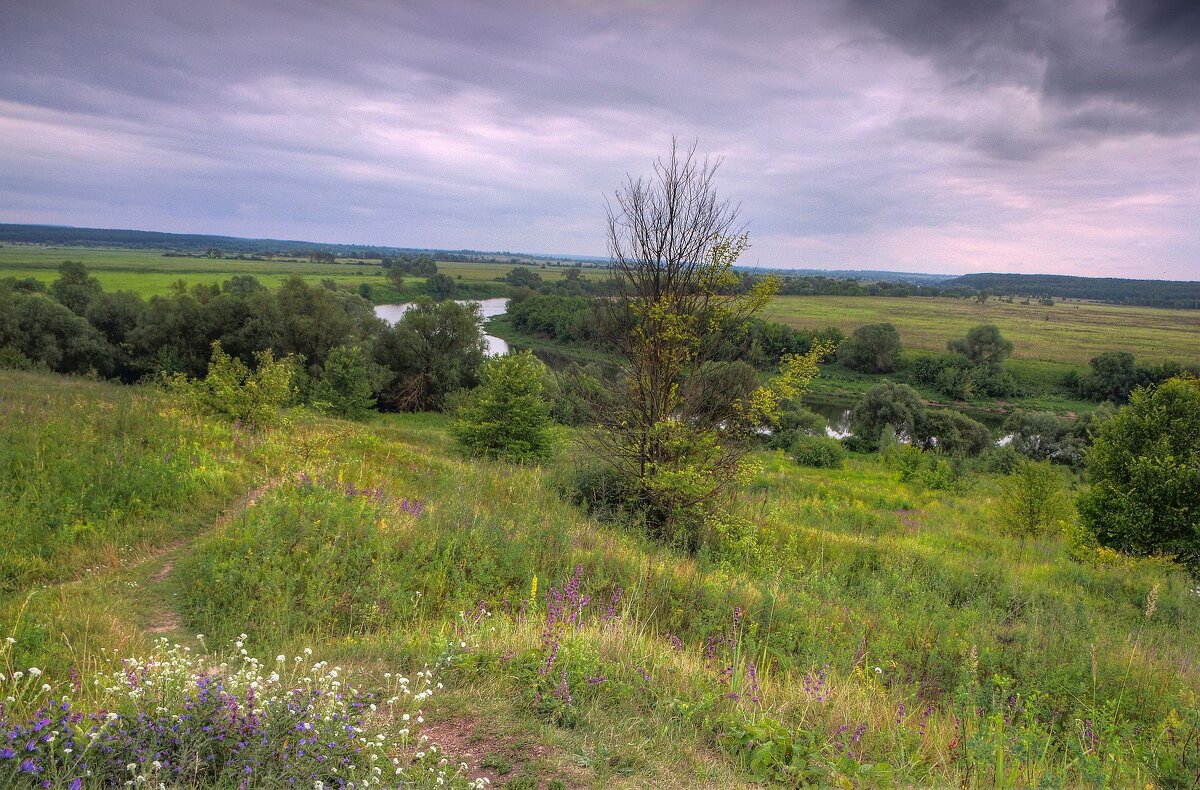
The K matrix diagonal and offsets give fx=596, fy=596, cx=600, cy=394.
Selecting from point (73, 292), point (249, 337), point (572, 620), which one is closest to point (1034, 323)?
point (249, 337)

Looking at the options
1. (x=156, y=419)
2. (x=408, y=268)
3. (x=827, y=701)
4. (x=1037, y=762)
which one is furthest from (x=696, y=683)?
(x=408, y=268)

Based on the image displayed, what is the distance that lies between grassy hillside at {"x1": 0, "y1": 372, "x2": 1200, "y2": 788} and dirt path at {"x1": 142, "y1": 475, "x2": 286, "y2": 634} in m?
0.04

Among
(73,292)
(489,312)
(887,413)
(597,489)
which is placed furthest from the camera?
(489,312)

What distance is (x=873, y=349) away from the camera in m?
79.3

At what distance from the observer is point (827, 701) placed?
163 inches

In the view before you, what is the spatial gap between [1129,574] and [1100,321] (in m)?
151

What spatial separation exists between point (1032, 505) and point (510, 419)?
16839 millimetres

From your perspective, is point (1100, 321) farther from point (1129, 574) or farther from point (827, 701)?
point (827, 701)

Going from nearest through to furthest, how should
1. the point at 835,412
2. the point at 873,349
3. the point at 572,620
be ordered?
the point at 572,620, the point at 835,412, the point at 873,349

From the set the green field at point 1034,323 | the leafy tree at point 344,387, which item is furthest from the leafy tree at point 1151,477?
the green field at point 1034,323

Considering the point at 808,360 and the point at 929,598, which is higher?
the point at 808,360

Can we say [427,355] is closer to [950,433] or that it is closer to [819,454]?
[819,454]

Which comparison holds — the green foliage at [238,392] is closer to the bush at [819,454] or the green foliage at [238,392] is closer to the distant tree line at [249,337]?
the distant tree line at [249,337]

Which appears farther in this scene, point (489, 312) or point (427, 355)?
point (489, 312)
